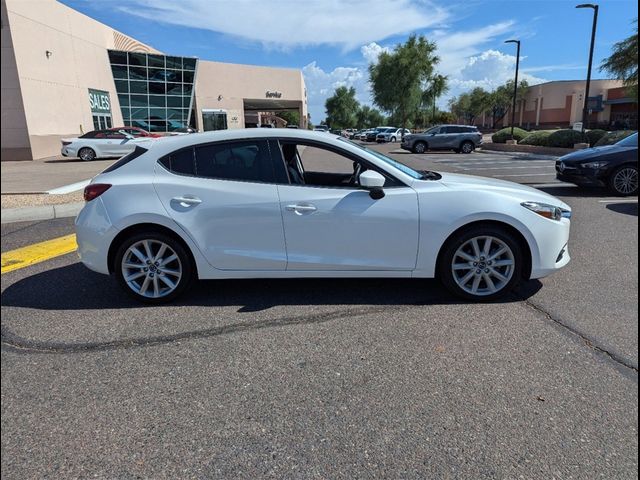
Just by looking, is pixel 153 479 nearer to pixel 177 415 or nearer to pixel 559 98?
pixel 177 415

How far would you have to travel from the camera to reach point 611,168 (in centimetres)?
942

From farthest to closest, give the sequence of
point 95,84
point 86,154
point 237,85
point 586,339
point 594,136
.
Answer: point 237,85, point 95,84, point 594,136, point 86,154, point 586,339

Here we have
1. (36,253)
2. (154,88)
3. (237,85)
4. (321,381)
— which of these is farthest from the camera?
(237,85)

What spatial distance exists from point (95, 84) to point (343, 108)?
316 feet

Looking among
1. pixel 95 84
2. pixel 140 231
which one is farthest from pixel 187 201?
pixel 95 84

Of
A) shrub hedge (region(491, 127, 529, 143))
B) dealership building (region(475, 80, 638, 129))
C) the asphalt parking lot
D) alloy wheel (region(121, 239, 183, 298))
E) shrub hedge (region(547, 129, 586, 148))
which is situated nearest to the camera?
the asphalt parking lot

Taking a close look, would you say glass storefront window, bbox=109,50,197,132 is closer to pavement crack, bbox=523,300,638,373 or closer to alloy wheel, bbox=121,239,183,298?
alloy wheel, bbox=121,239,183,298

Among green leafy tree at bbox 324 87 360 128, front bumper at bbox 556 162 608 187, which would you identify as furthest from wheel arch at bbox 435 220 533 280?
green leafy tree at bbox 324 87 360 128

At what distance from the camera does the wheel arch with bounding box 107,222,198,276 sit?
4.02 metres

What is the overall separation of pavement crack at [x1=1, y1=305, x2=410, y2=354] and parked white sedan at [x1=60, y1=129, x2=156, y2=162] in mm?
17950

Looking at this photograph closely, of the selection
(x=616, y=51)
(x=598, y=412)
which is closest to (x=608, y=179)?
(x=598, y=412)

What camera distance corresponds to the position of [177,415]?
2.57 metres

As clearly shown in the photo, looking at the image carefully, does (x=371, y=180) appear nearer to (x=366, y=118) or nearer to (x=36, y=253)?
(x=36, y=253)

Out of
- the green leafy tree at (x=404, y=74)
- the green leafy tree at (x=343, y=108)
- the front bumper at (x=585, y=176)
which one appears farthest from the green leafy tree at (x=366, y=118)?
the front bumper at (x=585, y=176)
